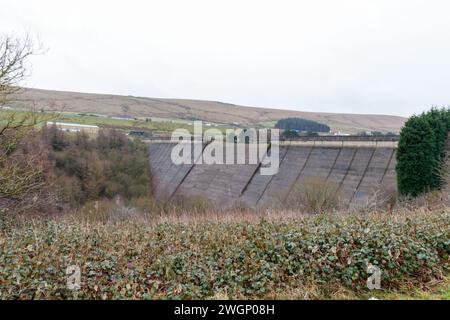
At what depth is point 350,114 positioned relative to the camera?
4833 inches

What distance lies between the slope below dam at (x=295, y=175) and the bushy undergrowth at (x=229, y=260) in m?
17.3

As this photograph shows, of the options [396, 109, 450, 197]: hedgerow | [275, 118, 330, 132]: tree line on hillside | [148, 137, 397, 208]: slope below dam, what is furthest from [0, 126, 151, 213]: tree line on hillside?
[275, 118, 330, 132]: tree line on hillside

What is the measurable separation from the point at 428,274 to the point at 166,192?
40143 millimetres

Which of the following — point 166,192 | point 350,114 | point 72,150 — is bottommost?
point 166,192

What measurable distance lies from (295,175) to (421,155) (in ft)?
43.7

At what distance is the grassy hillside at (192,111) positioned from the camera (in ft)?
356

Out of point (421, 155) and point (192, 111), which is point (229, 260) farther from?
point (192, 111)

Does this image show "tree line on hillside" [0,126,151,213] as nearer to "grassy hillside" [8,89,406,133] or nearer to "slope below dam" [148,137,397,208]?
"slope below dam" [148,137,397,208]

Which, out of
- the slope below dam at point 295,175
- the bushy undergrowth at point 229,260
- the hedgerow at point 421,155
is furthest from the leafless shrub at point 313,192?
the bushy undergrowth at point 229,260

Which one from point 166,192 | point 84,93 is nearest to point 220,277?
point 166,192

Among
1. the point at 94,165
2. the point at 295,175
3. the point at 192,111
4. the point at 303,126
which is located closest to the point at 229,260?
the point at 295,175

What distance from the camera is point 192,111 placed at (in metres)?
128
